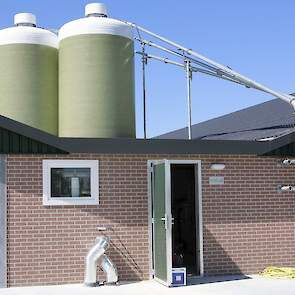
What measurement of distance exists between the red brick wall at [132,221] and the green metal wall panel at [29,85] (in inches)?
162

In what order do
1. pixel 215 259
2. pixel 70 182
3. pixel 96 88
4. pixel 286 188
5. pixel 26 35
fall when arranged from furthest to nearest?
pixel 26 35, pixel 96 88, pixel 286 188, pixel 215 259, pixel 70 182

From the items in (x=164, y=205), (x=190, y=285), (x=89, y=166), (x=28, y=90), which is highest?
(x=28, y=90)

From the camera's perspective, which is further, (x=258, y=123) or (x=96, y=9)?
(x=258, y=123)

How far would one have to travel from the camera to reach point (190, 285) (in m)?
11.1

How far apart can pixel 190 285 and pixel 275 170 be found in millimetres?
3310

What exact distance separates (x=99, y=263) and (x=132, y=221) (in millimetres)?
1102

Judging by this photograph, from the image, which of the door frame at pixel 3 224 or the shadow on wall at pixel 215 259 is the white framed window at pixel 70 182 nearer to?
the door frame at pixel 3 224

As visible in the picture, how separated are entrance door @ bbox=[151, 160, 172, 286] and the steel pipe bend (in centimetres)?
89

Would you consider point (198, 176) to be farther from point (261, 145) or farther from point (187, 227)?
point (187, 227)

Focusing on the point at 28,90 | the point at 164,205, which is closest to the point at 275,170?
the point at 164,205

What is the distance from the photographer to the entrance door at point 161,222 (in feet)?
35.6

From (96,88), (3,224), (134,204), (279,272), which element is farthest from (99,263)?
(96,88)

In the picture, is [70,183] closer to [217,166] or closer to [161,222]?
[161,222]

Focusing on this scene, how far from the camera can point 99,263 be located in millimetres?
11203
